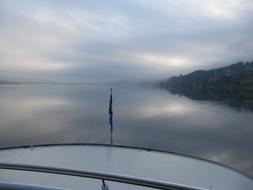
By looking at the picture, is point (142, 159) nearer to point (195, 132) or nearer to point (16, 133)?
point (16, 133)

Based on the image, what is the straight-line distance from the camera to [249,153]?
28.7 m

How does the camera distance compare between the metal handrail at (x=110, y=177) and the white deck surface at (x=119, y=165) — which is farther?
the white deck surface at (x=119, y=165)

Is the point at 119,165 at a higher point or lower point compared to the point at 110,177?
lower

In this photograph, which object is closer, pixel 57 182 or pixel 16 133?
pixel 57 182

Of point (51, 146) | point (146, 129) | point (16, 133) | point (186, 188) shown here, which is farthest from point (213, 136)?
point (186, 188)

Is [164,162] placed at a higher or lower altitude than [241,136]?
higher

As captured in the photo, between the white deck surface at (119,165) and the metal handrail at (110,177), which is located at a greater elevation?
the metal handrail at (110,177)

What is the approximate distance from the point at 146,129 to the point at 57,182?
110 ft

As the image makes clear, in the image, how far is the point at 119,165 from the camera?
27.5ft

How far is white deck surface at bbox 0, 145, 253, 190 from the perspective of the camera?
6.73 m

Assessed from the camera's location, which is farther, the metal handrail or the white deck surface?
the white deck surface

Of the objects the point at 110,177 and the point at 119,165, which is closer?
the point at 110,177

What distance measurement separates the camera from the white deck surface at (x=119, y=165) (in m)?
6.73

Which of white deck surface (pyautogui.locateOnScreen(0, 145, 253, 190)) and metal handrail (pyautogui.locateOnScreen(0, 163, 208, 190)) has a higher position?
metal handrail (pyautogui.locateOnScreen(0, 163, 208, 190))
